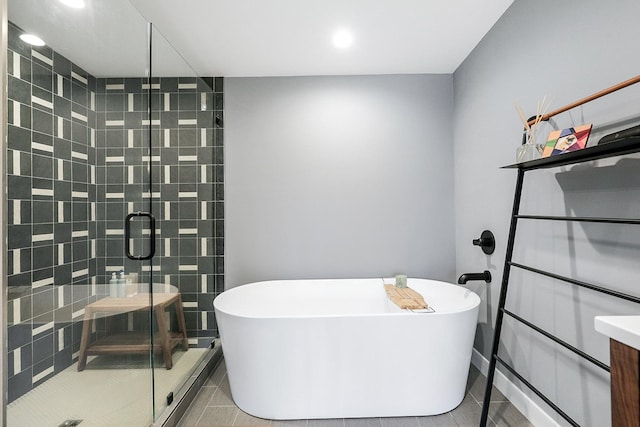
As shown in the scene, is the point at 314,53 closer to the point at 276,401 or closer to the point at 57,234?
the point at 57,234

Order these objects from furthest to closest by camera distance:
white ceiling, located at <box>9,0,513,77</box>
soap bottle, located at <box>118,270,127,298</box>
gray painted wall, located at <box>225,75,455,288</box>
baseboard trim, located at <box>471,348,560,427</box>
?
1. gray painted wall, located at <box>225,75,455,288</box>
2. baseboard trim, located at <box>471,348,560,427</box>
3. soap bottle, located at <box>118,270,127,298</box>
4. white ceiling, located at <box>9,0,513,77</box>

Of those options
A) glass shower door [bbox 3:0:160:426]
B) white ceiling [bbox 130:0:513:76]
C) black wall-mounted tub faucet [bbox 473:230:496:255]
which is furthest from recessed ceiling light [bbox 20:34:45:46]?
black wall-mounted tub faucet [bbox 473:230:496:255]

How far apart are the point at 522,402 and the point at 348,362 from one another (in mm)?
1053

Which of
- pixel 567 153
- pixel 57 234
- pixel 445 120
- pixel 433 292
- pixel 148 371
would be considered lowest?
pixel 148 371

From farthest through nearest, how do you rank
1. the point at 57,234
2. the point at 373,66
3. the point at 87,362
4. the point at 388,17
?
the point at 373,66 → the point at 388,17 → the point at 87,362 → the point at 57,234

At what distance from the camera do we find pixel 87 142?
1312mm

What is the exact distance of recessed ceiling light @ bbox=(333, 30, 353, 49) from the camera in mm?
2215

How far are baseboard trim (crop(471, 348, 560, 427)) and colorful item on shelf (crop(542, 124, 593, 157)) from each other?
4.43ft

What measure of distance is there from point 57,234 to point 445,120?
2824 mm

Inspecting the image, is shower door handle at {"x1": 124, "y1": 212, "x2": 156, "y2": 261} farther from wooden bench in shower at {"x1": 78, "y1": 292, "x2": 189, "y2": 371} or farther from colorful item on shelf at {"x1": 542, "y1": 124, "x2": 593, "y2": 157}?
colorful item on shelf at {"x1": 542, "y1": 124, "x2": 593, "y2": 157}

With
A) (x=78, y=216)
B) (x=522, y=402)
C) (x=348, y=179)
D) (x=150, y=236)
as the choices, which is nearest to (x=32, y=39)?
(x=78, y=216)

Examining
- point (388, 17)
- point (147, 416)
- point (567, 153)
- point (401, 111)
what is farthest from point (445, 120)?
point (147, 416)

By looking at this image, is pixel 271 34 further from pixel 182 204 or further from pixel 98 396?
pixel 98 396

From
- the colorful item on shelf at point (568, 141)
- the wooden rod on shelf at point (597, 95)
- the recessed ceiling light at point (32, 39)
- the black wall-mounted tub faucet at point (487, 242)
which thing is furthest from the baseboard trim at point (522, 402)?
the recessed ceiling light at point (32, 39)
